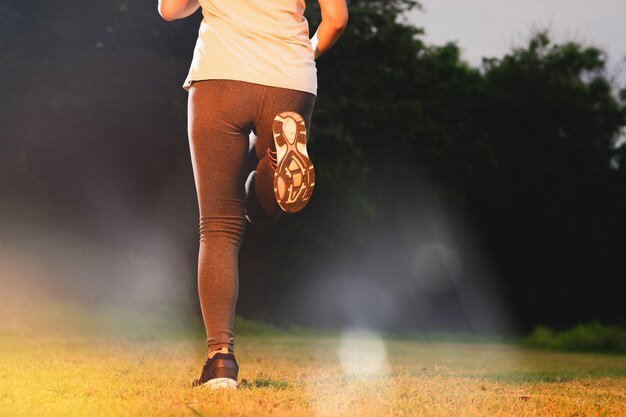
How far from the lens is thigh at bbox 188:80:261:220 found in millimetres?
4121

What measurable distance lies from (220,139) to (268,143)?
201 millimetres

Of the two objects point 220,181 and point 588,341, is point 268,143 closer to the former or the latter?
point 220,181

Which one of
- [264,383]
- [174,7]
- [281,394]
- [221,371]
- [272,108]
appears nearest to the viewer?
[281,394]

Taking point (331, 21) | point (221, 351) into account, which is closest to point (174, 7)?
point (331, 21)

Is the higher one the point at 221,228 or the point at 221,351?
the point at 221,228

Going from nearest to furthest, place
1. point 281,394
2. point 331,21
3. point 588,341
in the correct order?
point 281,394
point 331,21
point 588,341

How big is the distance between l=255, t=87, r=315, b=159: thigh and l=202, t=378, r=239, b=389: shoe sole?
959 millimetres

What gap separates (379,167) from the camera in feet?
83.5

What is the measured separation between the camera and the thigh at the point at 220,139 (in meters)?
4.12

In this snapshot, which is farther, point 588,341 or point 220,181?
point 588,341

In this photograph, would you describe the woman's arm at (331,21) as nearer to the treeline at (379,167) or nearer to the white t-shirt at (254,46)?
the white t-shirt at (254,46)

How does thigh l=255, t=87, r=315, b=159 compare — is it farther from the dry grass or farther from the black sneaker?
the dry grass

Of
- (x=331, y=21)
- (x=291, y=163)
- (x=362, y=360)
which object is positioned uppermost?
(x=331, y=21)

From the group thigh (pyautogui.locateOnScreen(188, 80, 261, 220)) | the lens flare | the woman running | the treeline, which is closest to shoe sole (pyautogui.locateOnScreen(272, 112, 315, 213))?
the woman running
